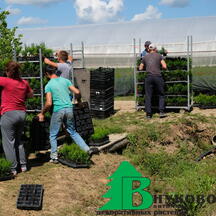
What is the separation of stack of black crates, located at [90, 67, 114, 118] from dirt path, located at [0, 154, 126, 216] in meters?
4.33

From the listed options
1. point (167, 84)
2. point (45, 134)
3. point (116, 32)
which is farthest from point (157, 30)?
point (45, 134)

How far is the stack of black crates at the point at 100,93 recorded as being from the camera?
480 inches

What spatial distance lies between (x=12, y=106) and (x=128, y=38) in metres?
23.0

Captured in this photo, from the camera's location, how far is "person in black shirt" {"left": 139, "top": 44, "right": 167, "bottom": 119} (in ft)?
37.1

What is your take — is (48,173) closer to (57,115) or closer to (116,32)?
(57,115)

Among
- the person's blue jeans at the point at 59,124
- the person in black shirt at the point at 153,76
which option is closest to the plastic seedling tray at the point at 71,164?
the person's blue jeans at the point at 59,124

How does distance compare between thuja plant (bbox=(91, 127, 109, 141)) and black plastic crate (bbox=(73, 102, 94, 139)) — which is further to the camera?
thuja plant (bbox=(91, 127, 109, 141))

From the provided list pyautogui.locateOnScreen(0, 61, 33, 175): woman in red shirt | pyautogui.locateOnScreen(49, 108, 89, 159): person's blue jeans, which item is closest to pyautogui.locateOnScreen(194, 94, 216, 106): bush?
pyautogui.locateOnScreen(49, 108, 89, 159): person's blue jeans

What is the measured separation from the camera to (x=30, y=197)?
599cm

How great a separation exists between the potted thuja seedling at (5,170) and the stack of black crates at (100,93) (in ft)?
18.6

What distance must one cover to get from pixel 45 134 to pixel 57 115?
0.84 m

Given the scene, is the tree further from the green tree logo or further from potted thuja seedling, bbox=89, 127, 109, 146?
the green tree logo

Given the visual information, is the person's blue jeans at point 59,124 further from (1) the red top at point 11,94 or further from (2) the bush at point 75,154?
(1) the red top at point 11,94

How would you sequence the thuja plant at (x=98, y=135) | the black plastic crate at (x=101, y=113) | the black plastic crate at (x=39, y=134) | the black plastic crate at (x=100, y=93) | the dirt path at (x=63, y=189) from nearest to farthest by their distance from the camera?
the dirt path at (x=63, y=189) → the black plastic crate at (x=39, y=134) → the thuja plant at (x=98, y=135) → the black plastic crate at (x=101, y=113) → the black plastic crate at (x=100, y=93)
